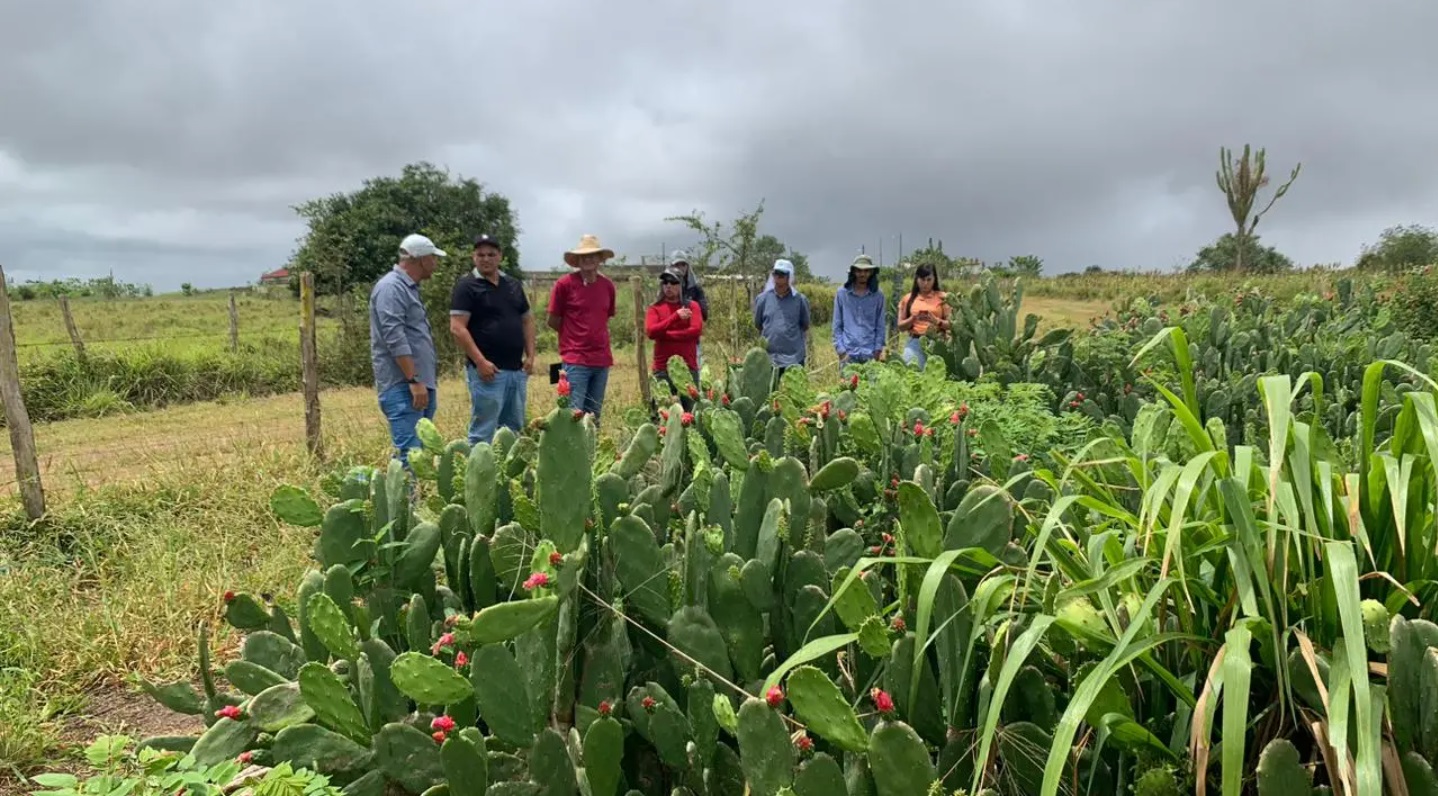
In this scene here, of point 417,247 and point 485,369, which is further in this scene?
point 485,369

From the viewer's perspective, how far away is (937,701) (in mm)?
1328

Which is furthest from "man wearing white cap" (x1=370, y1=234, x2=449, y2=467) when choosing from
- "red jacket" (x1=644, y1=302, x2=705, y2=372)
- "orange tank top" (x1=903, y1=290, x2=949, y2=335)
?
"orange tank top" (x1=903, y1=290, x2=949, y2=335)

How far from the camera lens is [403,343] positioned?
14.4 ft

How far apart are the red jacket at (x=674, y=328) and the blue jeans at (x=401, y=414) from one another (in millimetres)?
1677

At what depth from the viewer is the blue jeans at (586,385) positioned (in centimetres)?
551

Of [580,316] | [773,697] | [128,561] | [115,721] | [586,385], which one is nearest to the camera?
[773,697]

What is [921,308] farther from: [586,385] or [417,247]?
[417,247]

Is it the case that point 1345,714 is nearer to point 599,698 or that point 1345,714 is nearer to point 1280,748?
point 1280,748

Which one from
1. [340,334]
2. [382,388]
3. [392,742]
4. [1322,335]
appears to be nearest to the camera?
[392,742]

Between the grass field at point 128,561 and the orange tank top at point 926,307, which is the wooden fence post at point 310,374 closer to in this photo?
the grass field at point 128,561

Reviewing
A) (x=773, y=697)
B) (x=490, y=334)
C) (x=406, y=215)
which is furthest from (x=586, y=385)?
(x=406, y=215)

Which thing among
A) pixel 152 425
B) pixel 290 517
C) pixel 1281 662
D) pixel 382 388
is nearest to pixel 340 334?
pixel 152 425

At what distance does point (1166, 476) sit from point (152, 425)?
10.3 m

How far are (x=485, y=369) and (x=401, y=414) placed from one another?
0.53 metres
